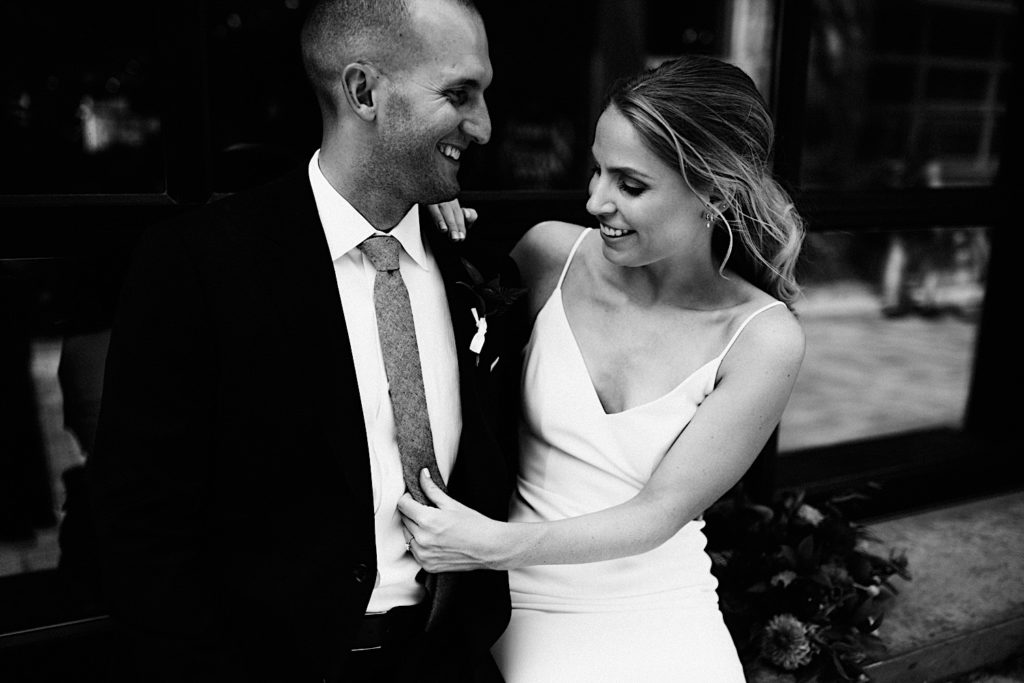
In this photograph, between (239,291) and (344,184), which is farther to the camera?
(344,184)

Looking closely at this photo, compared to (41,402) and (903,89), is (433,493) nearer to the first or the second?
(41,402)

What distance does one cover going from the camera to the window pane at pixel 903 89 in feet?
30.2

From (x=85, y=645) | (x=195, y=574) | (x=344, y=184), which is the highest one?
(x=344, y=184)

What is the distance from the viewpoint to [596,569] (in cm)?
207

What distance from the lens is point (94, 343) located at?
2.58 meters

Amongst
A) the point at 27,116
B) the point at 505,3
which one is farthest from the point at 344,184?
the point at 27,116

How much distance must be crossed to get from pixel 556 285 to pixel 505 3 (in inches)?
158

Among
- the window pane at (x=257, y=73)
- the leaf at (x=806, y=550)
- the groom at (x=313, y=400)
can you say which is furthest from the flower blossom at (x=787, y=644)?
the window pane at (x=257, y=73)

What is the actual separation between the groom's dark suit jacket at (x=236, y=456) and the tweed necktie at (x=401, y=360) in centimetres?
9

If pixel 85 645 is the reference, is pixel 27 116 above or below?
above

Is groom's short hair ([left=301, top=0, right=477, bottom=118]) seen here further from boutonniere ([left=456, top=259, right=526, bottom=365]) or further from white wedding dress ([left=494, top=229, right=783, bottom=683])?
white wedding dress ([left=494, top=229, right=783, bottom=683])

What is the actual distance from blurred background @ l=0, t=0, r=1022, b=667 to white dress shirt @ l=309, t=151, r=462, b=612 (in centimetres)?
61

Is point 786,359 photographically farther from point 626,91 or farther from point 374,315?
point 374,315

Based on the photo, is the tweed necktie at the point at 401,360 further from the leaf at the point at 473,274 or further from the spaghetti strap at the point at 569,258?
the spaghetti strap at the point at 569,258
